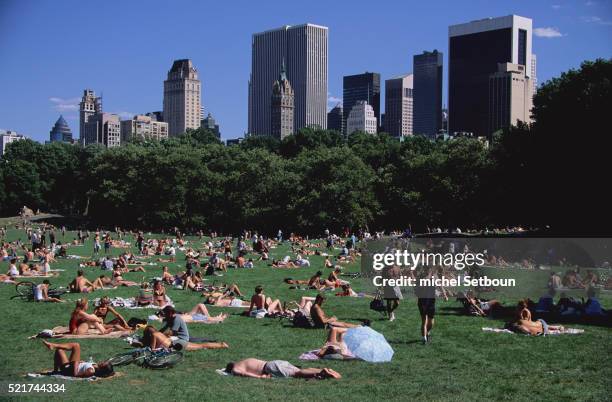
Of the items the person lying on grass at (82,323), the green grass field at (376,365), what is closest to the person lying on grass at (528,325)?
the green grass field at (376,365)

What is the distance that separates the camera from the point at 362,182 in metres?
62.9

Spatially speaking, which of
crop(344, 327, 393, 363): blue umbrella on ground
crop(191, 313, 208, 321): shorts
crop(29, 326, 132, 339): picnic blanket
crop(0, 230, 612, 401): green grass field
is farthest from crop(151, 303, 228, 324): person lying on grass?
crop(344, 327, 393, 363): blue umbrella on ground

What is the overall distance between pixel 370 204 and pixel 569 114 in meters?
22.7

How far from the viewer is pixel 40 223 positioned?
78.6 m

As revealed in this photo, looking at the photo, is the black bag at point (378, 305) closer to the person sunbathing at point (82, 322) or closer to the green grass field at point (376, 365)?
the green grass field at point (376, 365)

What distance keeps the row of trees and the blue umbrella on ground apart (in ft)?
105

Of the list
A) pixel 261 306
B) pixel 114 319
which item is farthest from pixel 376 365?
pixel 114 319

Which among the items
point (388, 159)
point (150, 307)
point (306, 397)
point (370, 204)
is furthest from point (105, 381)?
point (388, 159)

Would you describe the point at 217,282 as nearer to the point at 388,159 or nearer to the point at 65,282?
the point at 65,282

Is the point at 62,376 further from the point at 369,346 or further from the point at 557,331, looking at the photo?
the point at 557,331

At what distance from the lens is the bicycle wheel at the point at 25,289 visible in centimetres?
2029

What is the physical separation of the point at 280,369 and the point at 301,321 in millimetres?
4705

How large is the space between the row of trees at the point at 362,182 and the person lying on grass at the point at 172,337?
108ft

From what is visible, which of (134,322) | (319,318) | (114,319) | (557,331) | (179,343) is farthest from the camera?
(114,319)
